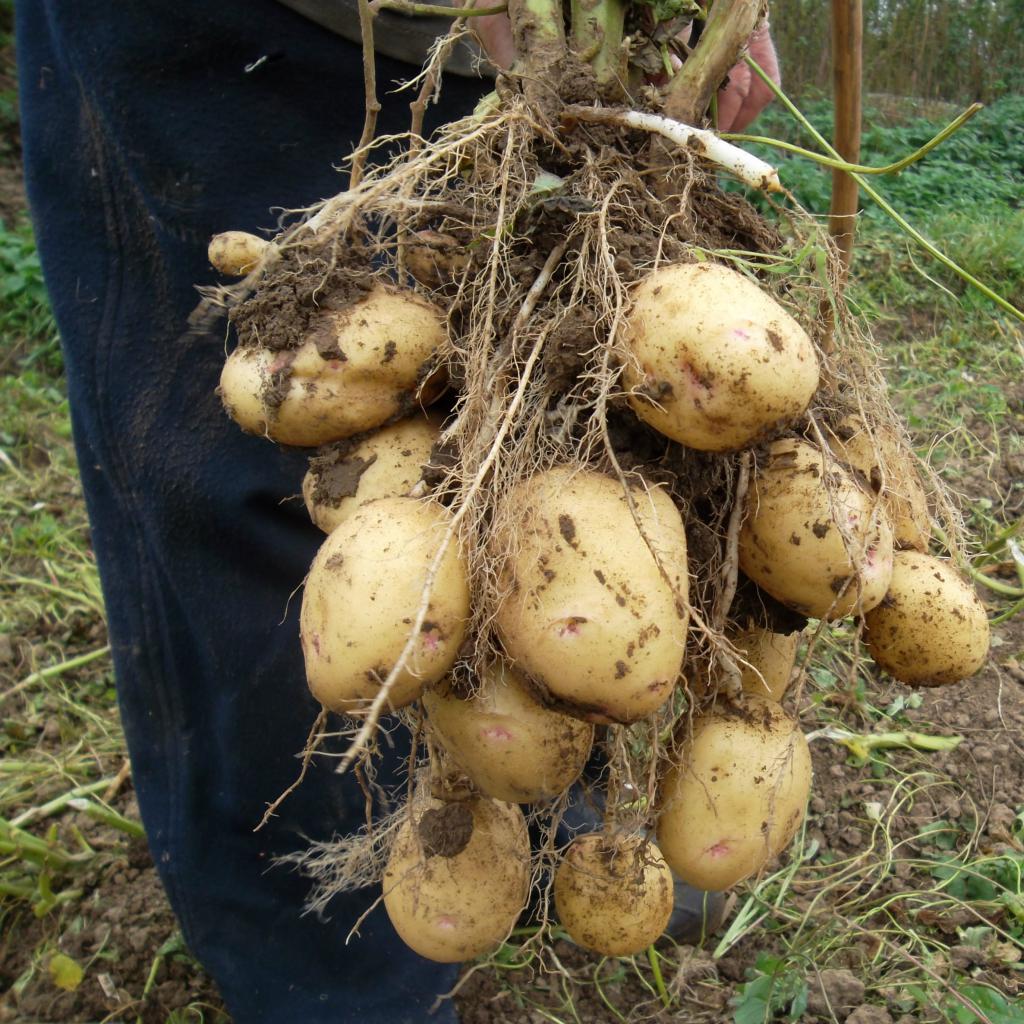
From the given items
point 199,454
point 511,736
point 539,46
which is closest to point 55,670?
point 199,454

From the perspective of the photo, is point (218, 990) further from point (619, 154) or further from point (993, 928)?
point (619, 154)

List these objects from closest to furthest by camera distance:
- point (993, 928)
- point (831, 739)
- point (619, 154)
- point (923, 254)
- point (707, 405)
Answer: point (707, 405) < point (619, 154) < point (993, 928) < point (831, 739) < point (923, 254)

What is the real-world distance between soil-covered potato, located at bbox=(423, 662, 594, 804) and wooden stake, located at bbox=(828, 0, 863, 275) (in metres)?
0.56

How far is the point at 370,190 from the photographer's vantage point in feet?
3.16

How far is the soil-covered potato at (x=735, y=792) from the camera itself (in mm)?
969

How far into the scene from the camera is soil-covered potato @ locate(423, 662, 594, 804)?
881 mm

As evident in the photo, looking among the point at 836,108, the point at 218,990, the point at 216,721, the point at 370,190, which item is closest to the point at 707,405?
the point at 370,190

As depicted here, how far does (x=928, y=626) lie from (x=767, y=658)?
176 mm

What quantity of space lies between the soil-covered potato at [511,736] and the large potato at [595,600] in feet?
0.20

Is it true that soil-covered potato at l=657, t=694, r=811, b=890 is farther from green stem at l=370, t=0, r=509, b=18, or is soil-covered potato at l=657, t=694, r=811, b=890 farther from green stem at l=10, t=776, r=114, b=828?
→ green stem at l=10, t=776, r=114, b=828

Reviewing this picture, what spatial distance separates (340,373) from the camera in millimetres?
936

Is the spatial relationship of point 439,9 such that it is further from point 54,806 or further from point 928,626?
point 54,806

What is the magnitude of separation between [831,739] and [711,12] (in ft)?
5.00

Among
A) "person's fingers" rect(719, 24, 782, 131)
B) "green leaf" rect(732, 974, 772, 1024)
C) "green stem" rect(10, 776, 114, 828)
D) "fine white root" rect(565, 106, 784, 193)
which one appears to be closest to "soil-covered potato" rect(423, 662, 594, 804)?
"fine white root" rect(565, 106, 784, 193)
